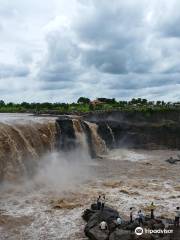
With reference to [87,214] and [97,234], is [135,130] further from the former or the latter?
[97,234]

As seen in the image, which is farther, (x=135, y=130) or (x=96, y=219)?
(x=135, y=130)

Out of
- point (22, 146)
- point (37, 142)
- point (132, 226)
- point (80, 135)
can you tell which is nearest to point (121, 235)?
point (132, 226)

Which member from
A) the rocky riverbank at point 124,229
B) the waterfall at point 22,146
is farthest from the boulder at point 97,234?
the waterfall at point 22,146

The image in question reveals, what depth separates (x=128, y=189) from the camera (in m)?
19.8

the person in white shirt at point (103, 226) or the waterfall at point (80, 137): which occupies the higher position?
the waterfall at point (80, 137)

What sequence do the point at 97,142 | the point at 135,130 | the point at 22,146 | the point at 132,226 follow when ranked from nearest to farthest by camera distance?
the point at 132,226
the point at 22,146
the point at 97,142
the point at 135,130

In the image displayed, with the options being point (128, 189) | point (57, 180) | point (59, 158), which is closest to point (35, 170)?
point (57, 180)

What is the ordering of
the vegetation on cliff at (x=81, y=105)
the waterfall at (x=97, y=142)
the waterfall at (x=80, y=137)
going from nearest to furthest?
the waterfall at (x=80, y=137), the waterfall at (x=97, y=142), the vegetation on cliff at (x=81, y=105)

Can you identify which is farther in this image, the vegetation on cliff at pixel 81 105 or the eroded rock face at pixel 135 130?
the vegetation on cliff at pixel 81 105


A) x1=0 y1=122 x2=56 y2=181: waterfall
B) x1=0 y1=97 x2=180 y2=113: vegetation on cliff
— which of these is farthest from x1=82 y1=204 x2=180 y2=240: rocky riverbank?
x1=0 y1=97 x2=180 y2=113: vegetation on cliff

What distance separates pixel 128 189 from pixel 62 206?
3972mm

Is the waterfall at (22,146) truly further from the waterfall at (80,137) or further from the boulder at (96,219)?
the boulder at (96,219)

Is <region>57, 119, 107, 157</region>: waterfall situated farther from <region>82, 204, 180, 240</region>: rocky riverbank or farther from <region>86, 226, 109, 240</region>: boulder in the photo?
<region>86, 226, 109, 240</region>: boulder

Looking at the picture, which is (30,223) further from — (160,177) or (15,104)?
(15,104)
